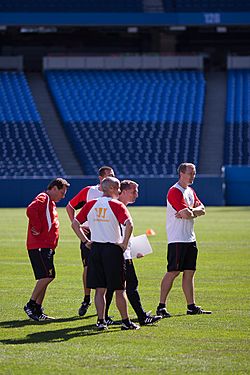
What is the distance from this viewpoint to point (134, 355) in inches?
369

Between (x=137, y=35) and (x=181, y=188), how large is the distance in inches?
1838

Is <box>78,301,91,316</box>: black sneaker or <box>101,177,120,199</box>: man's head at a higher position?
<box>101,177,120,199</box>: man's head

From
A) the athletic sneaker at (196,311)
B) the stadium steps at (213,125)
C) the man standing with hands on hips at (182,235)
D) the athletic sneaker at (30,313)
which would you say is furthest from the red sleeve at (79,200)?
the stadium steps at (213,125)

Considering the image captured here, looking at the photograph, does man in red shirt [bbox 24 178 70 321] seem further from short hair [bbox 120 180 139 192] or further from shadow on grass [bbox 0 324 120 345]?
shadow on grass [bbox 0 324 120 345]

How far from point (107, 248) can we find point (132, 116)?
38845 millimetres

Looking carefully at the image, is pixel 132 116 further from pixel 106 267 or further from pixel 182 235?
pixel 106 267

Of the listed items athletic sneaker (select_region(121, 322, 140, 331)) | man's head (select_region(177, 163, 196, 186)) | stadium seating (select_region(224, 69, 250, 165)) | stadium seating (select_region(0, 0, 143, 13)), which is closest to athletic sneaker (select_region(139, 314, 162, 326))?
athletic sneaker (select_region(121, 322, 140, 331))

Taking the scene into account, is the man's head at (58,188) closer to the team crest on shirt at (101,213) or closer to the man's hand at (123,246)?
the team crest on shirt at (101,213)

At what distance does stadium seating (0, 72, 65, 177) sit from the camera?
148 feet

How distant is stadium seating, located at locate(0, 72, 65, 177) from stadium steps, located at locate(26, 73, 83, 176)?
727mm

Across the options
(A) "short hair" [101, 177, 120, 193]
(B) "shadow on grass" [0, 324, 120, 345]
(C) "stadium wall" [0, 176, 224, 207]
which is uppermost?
(A) "short hair" [101, 177, 120, 193]

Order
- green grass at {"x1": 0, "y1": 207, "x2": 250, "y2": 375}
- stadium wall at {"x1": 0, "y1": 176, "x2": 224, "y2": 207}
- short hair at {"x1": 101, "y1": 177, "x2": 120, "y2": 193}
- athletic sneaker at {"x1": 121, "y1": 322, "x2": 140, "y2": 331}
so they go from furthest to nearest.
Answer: stadium wall at {"x1": 0, "y1": 176, "x2": 224, "y2": 207} < athletic sneaker at {"x1": 121, "y1": 322, "x2": 140, "y2": 331} < short hair at {"x1": 101, "y1": 177, "x2": 120, "y2": 193} < green grass at {"x1": 0, "y1": 207, "x2": 250, "y2": 375}

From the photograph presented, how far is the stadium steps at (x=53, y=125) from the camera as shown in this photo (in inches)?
1838

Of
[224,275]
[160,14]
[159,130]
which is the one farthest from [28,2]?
[224,275]
